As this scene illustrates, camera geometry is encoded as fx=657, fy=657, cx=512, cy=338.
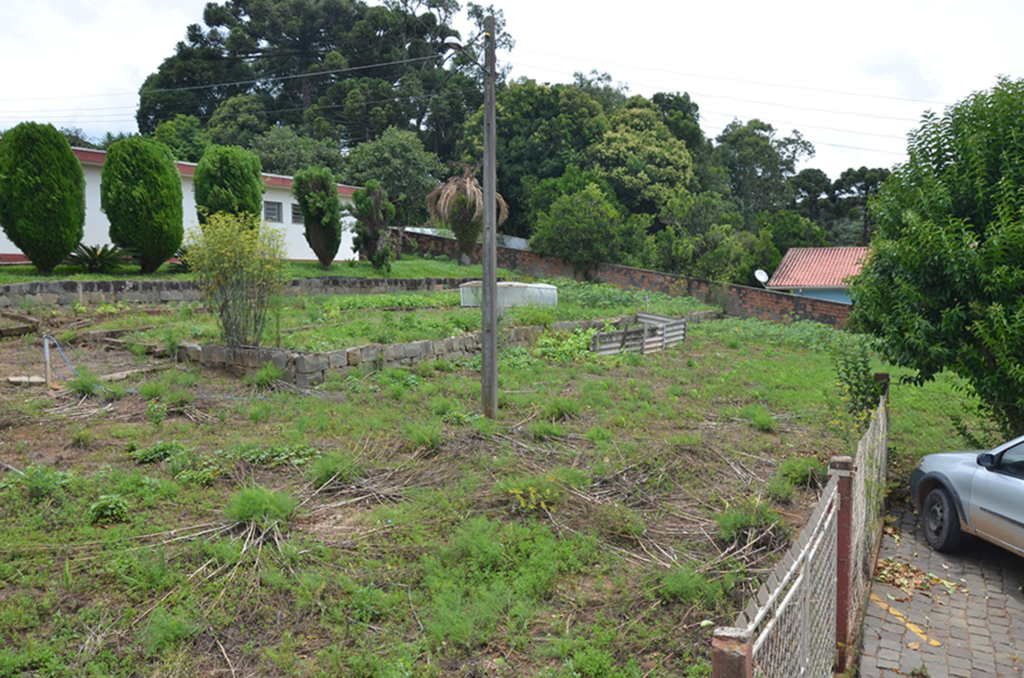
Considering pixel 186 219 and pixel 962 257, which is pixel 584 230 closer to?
pixel 186 219

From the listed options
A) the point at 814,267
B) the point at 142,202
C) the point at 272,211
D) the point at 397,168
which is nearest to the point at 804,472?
the point at 142,202

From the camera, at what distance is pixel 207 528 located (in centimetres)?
542

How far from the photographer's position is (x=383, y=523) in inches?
225

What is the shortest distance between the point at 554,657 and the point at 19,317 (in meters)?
12.8

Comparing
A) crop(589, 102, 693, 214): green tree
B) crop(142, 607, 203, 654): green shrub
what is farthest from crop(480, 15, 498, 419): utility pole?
crop(589, 102, 693, 214): green tree

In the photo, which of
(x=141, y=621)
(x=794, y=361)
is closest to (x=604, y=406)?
(x=141, y=621)

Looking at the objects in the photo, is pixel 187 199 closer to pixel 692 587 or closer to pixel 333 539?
pixel 333 539

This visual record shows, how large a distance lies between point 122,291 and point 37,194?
10.1 feet

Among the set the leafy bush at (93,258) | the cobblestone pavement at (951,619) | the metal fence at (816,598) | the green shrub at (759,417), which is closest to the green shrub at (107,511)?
the metal fence at (816,598)

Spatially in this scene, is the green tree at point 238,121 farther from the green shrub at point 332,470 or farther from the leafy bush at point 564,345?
the green shrub at point 332,470

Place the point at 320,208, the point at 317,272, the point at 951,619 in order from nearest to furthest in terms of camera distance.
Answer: the point at 951,619
the point at 317,272
the point at 320,208

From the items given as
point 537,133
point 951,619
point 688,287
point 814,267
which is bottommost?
point 951,619

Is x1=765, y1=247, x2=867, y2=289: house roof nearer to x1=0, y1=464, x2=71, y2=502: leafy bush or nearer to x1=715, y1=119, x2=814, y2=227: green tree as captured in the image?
x1=715, y1=119, x2=814, y2=227: green tree

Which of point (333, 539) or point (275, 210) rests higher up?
point (275, 210)
